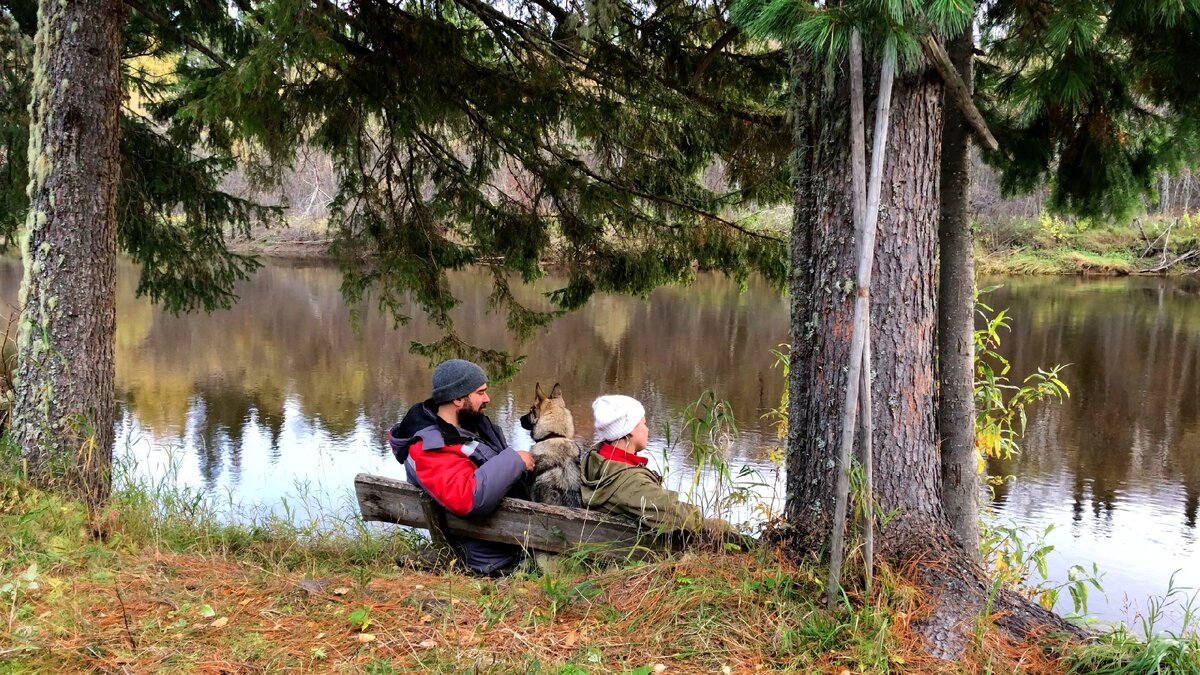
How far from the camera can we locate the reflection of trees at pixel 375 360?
41.3 feet

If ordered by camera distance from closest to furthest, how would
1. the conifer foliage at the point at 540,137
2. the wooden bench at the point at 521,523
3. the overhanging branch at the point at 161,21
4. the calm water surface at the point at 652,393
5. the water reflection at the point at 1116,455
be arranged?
1. the wooden bench at the point at 521,523
2. the overhanging branch at the point at 161,21
3. the conifer foliage at the point at 540,137
4. the water reflection at the point at 1116,455
5. the calm water surface at the point at 652,393

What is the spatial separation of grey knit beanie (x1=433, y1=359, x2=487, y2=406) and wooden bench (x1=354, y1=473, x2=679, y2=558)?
0.43m

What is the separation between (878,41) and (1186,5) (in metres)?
1.11

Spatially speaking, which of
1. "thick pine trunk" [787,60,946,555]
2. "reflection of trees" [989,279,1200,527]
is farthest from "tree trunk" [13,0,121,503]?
"reflection of trees" [989,279,1200,527]

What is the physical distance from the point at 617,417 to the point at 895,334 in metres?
1.11

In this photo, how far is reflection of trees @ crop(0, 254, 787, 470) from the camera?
12.6 metres

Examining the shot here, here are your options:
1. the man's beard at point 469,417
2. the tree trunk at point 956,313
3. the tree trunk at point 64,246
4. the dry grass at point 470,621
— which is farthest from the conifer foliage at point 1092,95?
the tree trunk at point 64,246

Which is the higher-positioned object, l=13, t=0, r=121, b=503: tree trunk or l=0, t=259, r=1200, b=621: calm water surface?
l=13, t=0, r=121, b=503: tree trunk

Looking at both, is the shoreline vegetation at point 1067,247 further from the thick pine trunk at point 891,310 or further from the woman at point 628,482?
the thick pine trunk at point 891,310

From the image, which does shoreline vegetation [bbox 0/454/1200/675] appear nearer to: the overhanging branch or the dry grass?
the dry grass

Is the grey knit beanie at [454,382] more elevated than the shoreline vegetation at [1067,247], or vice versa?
the shoreline vegetation at [1067,247]

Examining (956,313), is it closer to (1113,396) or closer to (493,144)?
(493,144)

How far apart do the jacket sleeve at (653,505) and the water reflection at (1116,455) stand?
258 cm

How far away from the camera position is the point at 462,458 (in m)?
3.54
